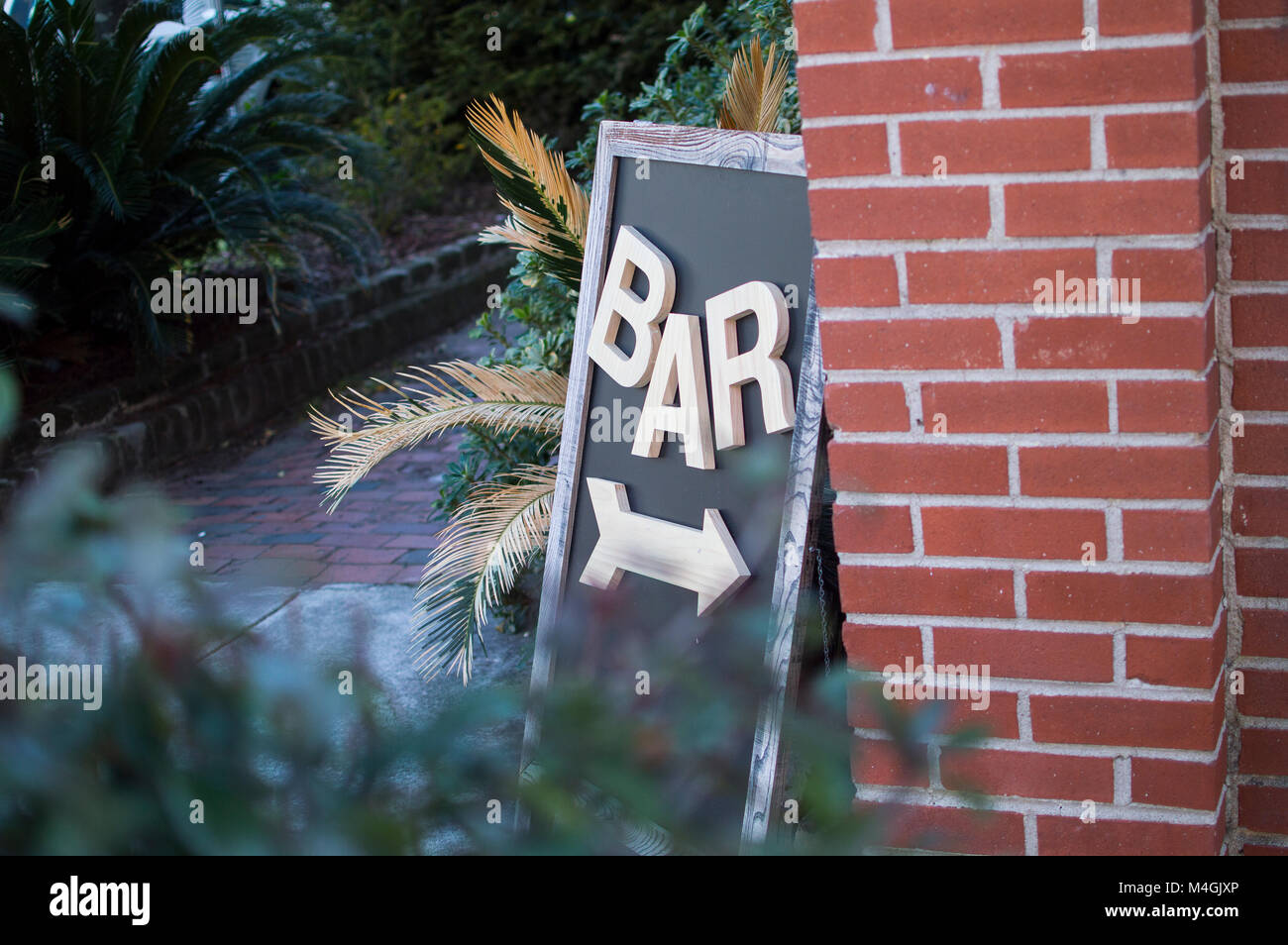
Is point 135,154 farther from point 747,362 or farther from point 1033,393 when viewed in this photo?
point 1033,393

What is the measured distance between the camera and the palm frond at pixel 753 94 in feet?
8.66

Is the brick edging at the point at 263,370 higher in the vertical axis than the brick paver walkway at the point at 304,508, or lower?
higher

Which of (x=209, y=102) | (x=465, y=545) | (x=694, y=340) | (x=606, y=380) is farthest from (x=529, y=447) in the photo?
(x=209, y=102)

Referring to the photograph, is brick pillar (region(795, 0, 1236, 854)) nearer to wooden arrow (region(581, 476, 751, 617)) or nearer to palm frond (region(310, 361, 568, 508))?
wooden arrow (region(581, 476, 751, 617))

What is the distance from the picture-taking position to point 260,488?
217 inches

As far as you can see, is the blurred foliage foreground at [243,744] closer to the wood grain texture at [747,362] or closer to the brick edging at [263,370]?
the wood grain texture at [747,362]

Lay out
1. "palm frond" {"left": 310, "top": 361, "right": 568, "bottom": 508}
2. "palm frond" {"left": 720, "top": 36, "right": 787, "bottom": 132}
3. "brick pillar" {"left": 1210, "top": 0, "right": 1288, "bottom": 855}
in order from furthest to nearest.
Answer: "palm frond" {"left": 310, "top": 361, "right": 568, "bottom": 508} < "palm frond" {"left": 720, "top": 36, "right": 787, "bottom": 132} < "brick pillar" {"left": 1210, "top": 0, "right": 1288, "bottom": 855}

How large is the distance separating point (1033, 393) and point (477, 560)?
1.45 metres

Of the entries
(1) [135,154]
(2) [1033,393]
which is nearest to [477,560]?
(2) [1033,393]

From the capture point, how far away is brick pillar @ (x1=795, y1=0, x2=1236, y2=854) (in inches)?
63.0

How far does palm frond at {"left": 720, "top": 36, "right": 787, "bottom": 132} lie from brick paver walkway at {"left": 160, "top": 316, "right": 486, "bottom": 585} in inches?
83.5

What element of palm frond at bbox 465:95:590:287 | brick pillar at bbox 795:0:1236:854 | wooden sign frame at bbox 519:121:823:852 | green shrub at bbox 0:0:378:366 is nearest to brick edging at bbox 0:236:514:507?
green shrub at bbox 0:0:378:366

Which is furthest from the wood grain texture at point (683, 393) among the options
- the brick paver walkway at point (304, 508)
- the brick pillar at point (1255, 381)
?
the brick paver walkway at point (304, 508)

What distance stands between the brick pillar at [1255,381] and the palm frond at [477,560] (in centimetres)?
149
